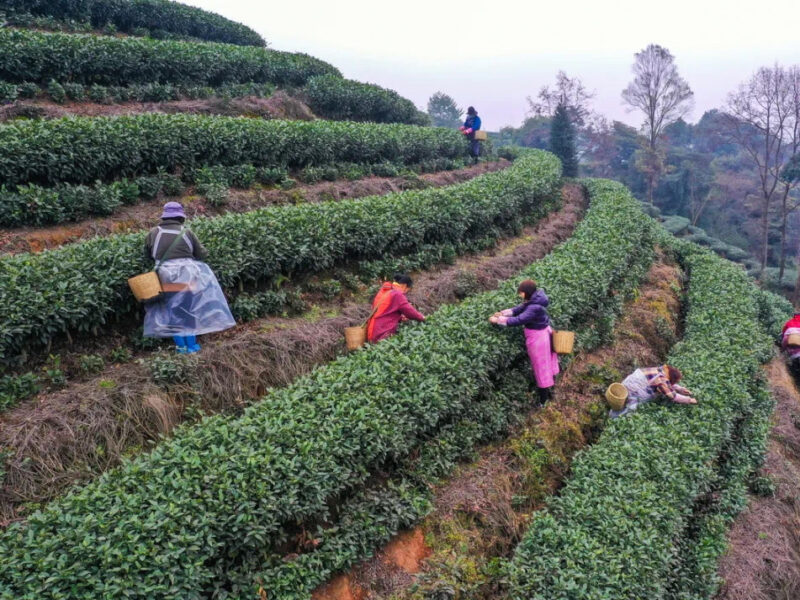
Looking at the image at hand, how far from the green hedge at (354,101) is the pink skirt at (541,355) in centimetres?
1377

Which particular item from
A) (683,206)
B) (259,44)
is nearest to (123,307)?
(259,44)

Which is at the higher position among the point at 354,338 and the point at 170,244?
the point at 170,244

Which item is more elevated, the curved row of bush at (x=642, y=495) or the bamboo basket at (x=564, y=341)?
the bamboo basket at (x=564, y=341)

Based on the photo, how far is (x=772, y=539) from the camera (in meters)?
6.94

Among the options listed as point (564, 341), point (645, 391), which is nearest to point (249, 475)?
point (564, 341)

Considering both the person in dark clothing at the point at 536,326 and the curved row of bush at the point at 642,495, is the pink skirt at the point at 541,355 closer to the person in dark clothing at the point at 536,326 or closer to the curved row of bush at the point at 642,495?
the person in dark clothing at the point at 536,326

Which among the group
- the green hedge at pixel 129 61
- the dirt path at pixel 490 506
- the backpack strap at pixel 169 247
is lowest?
the dirt path at pixel 490 506

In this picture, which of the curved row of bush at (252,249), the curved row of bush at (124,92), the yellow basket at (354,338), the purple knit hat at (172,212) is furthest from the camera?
the curved row of bush at (124,92)

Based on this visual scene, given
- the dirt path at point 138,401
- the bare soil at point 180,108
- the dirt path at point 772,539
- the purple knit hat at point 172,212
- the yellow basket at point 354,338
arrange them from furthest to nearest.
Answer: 1. the bare soil at point 180,108
2. the yellow basket at point 354,338
3. the purple knit hat at point 172,212
4. the dirt path at point 772,539
5. the dirt path at point 138,401

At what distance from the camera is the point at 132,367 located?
621 centimetres

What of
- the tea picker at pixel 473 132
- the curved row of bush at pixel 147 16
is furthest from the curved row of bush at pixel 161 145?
the curved row of bush at pixel 147 16

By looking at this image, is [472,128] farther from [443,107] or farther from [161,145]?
[443,107]

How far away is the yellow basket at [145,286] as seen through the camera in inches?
239

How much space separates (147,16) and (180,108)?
27.1 feet
